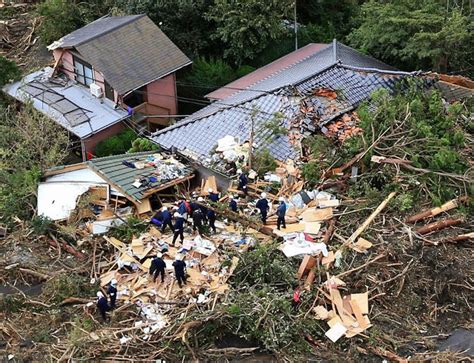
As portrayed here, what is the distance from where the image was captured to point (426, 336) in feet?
40.9

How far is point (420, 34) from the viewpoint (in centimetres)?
2000

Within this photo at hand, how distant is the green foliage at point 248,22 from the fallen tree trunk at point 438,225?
1208cm

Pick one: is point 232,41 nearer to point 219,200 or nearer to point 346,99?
point 346,99

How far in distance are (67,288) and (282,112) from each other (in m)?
7.81

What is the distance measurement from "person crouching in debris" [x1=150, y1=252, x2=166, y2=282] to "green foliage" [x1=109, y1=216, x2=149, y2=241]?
1.85 m

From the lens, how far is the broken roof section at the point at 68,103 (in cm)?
2102

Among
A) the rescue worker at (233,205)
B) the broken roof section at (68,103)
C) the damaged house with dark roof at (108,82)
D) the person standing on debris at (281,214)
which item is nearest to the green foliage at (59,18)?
the damaged house with dark roof at (108,82)

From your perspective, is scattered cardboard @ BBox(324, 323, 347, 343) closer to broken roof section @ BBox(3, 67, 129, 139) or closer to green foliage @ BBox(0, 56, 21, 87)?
broken roof section @ BBox(3, 67, 129, 139)

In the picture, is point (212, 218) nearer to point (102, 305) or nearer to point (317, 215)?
point (317, 215)

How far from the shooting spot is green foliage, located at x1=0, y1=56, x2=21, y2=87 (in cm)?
2342

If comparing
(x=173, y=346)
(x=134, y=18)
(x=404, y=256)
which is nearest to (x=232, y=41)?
(x=134, y=18)

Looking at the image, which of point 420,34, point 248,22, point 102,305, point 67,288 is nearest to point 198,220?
point 102,305

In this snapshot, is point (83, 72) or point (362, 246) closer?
point (362, 246)

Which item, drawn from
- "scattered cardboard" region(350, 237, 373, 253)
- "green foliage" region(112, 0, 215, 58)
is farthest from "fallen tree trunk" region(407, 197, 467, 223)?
"green foliage" region(112, 0, 215, 58)
